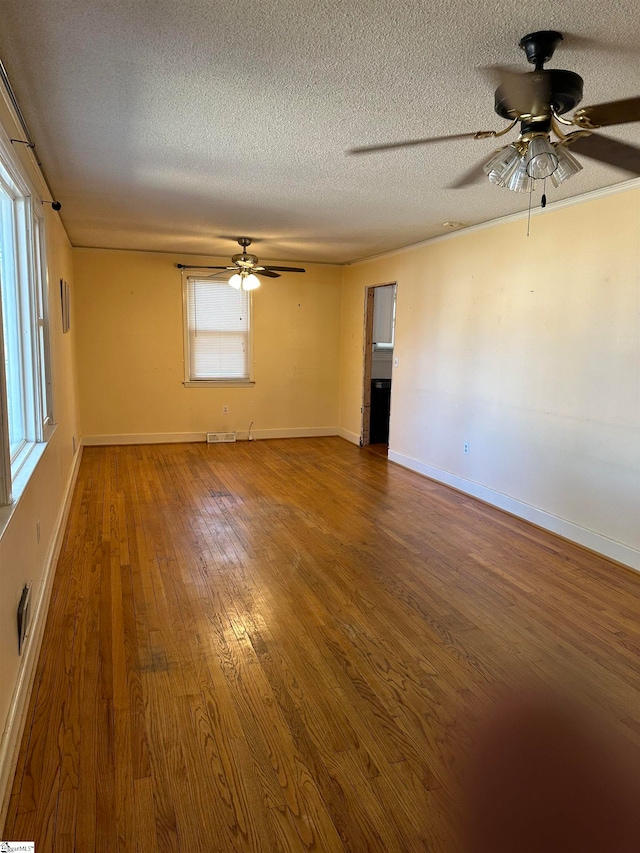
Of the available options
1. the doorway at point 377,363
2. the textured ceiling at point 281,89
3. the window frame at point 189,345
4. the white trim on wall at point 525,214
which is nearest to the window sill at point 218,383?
the window frame at point 189,345

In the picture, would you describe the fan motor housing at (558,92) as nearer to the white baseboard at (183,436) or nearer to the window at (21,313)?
the window at (21,313)

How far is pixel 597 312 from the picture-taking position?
12.0ft

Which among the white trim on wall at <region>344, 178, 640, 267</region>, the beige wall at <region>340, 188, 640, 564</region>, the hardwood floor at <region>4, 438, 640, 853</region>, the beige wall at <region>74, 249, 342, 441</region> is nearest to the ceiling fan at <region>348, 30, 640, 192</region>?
the white trim on wall at <region>344, 178, 640, 267</region>

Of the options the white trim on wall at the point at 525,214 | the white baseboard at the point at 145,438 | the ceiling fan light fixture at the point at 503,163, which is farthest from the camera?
the white baseboard at the point at 145,438

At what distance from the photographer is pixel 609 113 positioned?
1.66 metres

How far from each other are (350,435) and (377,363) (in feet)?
3.62

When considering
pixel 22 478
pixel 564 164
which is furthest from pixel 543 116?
pixel 22 478

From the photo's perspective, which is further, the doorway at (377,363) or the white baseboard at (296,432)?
the white baseboard at (296,432)

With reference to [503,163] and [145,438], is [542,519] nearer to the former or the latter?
[503,163]

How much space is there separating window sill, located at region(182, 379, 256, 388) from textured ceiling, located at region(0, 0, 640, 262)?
10.6 ft

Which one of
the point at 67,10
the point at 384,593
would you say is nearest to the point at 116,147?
the point at 67,10

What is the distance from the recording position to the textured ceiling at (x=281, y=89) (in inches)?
66.9

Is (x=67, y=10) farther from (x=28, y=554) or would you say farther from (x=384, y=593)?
(x=384, y=593)

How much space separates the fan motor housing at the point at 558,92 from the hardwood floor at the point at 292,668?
7.36 ft
